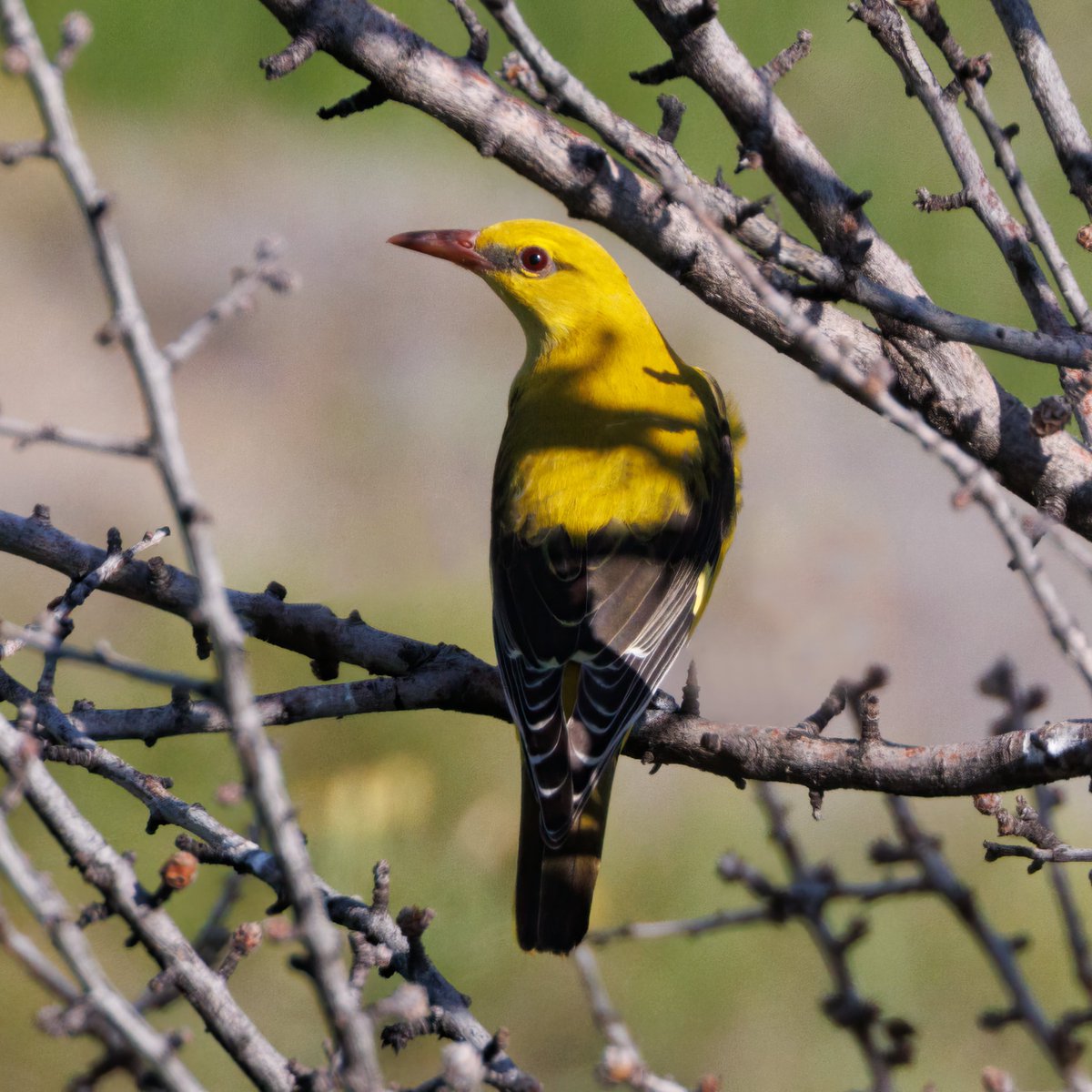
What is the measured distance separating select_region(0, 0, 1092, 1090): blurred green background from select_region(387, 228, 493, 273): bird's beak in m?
1.67

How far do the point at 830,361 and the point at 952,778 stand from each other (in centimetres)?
132

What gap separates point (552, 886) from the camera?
327cm

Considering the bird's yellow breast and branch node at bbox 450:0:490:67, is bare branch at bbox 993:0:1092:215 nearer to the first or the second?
branch node at bbox 450:0:490:67

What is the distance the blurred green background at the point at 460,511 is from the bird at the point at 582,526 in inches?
55.4

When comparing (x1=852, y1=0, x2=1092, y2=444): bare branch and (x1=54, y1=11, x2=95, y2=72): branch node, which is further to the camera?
(x1=852, y1=0, x2=1092, y2=444): bare branch

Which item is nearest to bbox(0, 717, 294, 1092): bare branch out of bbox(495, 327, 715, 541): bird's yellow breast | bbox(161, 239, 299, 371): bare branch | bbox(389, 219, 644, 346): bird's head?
bbox(161, 239, 299, 371): bare branch

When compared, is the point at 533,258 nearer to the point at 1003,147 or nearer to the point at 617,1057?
the point at 1003,147

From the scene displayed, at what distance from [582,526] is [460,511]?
370 cm

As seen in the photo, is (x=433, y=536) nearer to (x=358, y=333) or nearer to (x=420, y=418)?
(x=420, y=418)

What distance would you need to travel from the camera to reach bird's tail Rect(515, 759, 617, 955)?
10.7 ft

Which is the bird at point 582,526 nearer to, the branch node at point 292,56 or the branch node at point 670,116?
the branch node at point 670,116

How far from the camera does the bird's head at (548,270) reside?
4.39 m

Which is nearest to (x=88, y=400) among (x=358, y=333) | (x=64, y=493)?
(x=64, y=493)

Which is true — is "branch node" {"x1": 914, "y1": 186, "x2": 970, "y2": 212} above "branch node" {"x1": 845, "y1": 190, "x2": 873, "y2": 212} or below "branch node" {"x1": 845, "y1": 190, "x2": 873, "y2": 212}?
above
